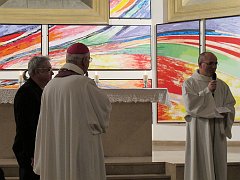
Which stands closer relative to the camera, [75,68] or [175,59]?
[75,68]

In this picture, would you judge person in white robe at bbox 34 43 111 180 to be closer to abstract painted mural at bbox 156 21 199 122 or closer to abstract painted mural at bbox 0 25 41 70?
abstract painted mural at bbox 156 21 199 122

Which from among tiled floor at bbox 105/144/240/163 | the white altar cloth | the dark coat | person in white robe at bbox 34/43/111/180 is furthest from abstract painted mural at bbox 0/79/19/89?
person in white robe at bbox 34/43/111/180

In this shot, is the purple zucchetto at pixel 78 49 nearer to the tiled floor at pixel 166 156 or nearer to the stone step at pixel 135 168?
the stone step at pixel 135 168

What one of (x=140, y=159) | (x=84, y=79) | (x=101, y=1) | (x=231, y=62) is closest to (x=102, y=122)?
(x=84, y=79)

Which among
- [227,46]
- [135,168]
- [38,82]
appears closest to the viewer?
[38,82]

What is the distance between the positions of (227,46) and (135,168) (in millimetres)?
3772

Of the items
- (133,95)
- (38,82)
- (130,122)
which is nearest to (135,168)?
(130,122)

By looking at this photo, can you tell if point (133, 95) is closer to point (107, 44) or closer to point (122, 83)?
point (122, 83)

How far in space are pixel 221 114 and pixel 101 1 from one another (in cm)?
565

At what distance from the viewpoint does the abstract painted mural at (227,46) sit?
11.3m

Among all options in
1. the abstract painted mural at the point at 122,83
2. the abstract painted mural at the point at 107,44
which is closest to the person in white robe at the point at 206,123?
the abstract painted mural at the point at 122,83

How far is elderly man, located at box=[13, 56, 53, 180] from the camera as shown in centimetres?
566

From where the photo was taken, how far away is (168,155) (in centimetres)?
977

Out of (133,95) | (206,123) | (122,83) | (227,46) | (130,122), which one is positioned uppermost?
(227,46)
